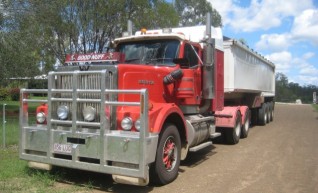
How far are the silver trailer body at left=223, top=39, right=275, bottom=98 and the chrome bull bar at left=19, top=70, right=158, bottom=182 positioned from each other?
6.99 meters

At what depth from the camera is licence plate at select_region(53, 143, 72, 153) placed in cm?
666

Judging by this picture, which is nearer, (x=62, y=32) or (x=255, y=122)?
(x=255, y=122)

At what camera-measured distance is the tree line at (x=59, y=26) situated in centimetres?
1667

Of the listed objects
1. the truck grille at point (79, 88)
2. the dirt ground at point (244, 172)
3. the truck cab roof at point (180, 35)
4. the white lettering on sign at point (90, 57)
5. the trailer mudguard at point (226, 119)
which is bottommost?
the dirt ground at point (244, 172)

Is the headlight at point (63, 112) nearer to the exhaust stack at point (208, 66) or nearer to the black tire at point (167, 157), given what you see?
the black tire at point (167, 157)

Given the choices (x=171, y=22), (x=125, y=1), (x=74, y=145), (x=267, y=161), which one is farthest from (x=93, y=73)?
(x=171, y=22)

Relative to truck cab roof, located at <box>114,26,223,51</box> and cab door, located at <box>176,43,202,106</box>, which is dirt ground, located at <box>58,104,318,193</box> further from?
truck cab roof, located at <box>114,26,223,51</box>

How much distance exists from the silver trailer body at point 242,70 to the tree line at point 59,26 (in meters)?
4.57

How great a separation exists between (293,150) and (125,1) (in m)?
15.2

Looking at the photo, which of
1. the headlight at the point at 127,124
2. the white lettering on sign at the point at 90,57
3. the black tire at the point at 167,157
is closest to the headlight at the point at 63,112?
the white lettering on sign at the point at 90,57

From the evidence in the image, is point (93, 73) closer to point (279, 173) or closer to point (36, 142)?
point (36, 142)

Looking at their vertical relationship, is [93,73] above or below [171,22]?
below

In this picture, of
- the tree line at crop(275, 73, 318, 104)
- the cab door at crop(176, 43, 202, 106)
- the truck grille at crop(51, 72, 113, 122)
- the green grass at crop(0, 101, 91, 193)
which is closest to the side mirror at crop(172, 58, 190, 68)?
the cab door at crop(176, 43, 202, 106)

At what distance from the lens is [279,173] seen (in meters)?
8.17
